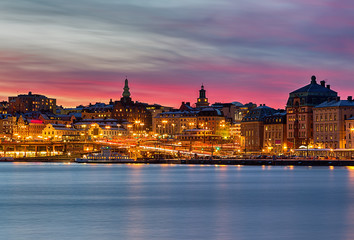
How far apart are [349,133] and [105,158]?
196 ft

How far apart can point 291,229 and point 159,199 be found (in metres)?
22.8

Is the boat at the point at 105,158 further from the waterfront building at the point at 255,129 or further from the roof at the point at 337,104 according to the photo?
the roof at the point at 337,104

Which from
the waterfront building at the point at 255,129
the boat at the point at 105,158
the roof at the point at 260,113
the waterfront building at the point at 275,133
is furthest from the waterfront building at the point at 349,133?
the boat at the point at 105,158

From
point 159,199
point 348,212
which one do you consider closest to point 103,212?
point 159,199

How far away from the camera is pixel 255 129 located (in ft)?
637

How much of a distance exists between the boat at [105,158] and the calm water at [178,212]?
10061 centimetres

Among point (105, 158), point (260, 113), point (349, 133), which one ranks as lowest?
point (105, 158)

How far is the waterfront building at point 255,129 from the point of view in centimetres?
19216

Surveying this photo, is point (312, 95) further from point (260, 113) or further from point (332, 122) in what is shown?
point (260, 113)

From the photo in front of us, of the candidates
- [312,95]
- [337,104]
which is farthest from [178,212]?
[312,95]

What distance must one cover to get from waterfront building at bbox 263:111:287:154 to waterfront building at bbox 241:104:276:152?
8.89 feet

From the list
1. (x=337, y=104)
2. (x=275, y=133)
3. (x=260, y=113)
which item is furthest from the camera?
(x=260, y=113)

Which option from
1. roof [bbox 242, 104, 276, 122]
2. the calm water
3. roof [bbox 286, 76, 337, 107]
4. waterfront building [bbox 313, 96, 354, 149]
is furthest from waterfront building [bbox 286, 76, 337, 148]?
the calm water

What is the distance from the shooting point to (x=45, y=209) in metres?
52.4
